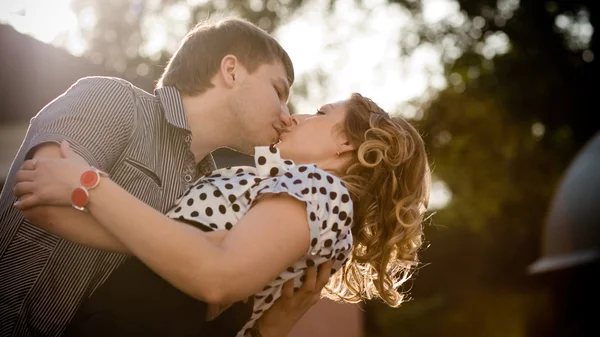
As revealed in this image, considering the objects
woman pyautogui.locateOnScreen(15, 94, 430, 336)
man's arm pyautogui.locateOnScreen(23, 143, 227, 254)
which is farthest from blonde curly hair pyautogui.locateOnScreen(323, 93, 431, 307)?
man's arm pyautogui.locateOnScreen(23, 143, 227, 254)

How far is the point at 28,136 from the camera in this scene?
2.89 metres

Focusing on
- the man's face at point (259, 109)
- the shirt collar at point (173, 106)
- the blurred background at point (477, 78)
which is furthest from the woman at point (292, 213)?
the blurred background at point (477, 78)

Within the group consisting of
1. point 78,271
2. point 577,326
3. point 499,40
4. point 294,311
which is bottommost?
point 577,326

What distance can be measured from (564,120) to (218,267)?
27.2 meters

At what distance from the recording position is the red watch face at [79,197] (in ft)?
8.03

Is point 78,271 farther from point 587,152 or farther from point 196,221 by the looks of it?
point 587,152

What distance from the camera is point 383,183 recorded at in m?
3.45

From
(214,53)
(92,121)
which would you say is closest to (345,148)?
(214,53)

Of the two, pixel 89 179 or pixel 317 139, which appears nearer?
pixel 89 179

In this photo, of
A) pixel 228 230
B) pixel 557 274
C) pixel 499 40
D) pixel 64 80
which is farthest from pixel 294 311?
pixel 499 40

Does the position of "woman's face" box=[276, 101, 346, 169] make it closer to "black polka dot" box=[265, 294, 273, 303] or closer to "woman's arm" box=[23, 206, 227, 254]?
"black polka dot" box=[265, 294, 273, 303]

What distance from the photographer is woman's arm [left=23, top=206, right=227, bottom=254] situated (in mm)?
2525

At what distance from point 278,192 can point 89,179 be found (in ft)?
2.02

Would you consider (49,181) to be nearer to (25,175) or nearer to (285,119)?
(25,175)
